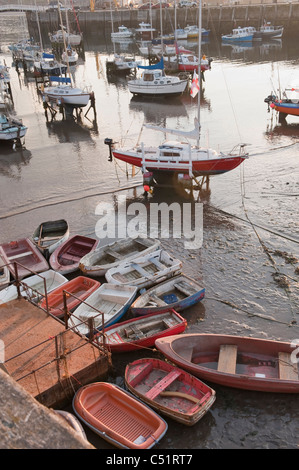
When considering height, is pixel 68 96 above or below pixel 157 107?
above

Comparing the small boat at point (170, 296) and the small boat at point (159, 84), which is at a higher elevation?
the small boat at point (159, 84)

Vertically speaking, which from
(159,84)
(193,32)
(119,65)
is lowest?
(159,84)

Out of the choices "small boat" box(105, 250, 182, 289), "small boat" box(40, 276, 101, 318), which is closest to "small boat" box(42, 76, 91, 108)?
"small boat" box(105, 250, 182, 289)

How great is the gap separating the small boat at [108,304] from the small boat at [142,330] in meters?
0.54

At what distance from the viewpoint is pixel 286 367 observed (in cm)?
1181

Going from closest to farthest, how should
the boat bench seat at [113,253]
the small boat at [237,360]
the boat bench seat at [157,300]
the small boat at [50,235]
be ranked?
1. the small boat at [237,360]
2. the boat bench seat at [157,300]
3. the boat bench seat at [113,253]
4. the small boat at [50,235]

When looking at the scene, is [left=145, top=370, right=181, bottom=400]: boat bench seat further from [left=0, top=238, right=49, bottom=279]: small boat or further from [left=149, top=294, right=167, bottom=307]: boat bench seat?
[left=0, top=238, right=49, bottom=279]: small boat

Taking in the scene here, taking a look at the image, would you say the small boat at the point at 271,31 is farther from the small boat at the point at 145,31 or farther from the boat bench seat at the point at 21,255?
the boat bench seat at the point at 21,255

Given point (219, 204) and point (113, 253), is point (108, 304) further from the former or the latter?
point (219, 204)

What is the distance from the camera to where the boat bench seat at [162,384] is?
441 inches

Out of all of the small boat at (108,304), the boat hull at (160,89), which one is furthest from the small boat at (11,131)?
the small boat at (108,304)

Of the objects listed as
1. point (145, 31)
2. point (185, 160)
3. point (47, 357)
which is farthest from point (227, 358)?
point (145, 31)

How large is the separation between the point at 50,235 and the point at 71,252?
5.13 ft
